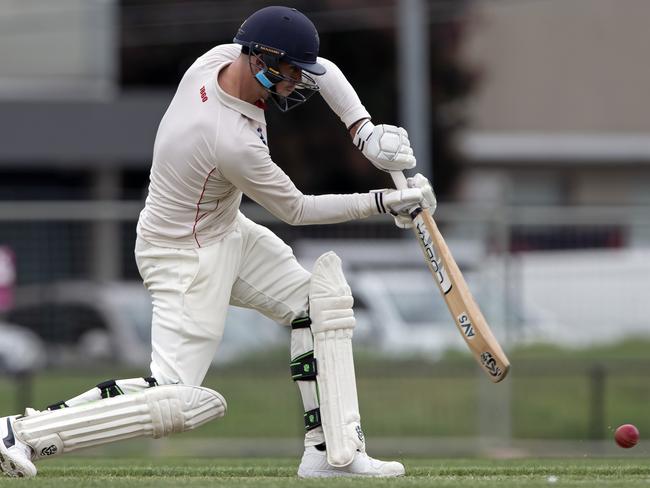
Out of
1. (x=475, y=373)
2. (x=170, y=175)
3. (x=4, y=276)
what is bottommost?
(x=475, y=373)

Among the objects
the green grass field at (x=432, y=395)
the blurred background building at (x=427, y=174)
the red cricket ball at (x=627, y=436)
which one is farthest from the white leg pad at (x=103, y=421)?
the green grass field at (x=432, y=395)

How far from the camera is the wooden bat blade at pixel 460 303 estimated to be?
6.12 metres

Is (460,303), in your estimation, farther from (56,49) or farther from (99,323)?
(56,49)

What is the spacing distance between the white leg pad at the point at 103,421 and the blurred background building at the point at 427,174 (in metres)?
4.38

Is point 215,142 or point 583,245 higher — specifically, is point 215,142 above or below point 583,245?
above

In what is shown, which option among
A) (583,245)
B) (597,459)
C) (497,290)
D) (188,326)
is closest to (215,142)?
(188,326)

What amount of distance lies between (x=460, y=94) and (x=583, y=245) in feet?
50.8

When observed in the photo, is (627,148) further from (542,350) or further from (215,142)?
(215,142)

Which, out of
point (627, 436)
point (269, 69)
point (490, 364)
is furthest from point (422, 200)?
point (627, 436)

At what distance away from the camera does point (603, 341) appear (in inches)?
476

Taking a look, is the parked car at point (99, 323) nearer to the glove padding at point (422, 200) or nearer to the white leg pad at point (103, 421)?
the glove padding at point (422, 200)

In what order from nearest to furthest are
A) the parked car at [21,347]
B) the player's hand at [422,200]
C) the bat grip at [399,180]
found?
the player's hand at [422,200]
the bat grip at [399,180]
the parked car at [21,347]

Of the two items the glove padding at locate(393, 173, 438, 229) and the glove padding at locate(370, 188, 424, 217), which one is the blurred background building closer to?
the glove padding at locate(393, 173, 438, 229)

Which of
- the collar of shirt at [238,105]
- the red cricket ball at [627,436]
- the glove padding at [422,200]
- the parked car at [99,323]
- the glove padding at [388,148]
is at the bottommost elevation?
the parked car at [99,323]
